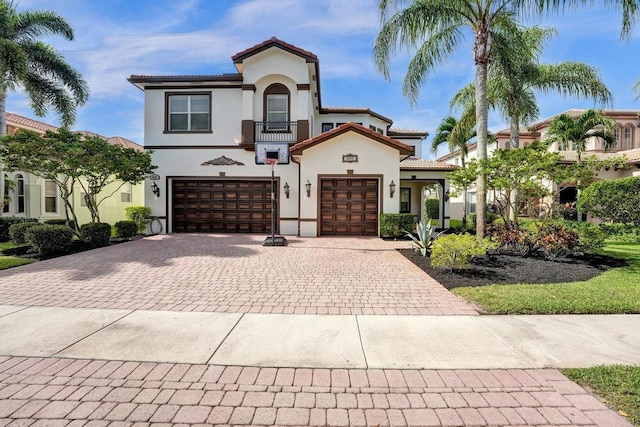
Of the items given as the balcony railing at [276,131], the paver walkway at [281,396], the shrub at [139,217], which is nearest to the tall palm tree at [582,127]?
the balcony railing at [276,131]

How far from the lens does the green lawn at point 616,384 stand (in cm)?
271

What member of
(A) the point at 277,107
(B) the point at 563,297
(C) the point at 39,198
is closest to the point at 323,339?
(B) the point at 563,297

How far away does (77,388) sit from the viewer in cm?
301

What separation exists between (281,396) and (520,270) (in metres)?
7.05

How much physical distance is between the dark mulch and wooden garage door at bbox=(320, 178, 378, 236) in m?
5.13

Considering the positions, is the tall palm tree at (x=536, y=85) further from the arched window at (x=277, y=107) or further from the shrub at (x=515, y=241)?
the arched window at (x=277, y=107)

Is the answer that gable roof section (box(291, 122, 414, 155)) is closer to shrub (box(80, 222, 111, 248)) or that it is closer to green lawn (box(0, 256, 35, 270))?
shrub (box(80, 222, 111, 248))

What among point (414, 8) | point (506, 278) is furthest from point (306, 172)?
point (506, 278)

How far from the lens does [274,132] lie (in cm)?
1573

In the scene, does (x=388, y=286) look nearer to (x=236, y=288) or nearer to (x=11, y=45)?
(x=236, y=288)

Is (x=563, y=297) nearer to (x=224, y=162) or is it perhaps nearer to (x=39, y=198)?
(x=224, y=162)

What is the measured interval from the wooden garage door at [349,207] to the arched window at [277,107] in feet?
12.4

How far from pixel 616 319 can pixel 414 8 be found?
10.3 metres

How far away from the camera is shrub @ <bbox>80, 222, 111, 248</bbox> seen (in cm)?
1133
